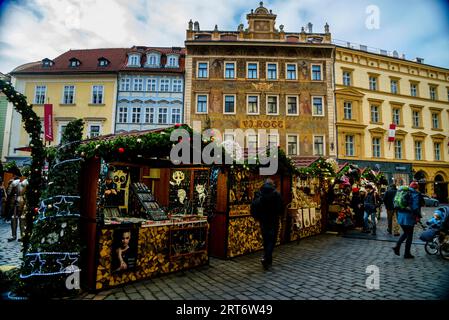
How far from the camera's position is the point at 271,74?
22375 mm

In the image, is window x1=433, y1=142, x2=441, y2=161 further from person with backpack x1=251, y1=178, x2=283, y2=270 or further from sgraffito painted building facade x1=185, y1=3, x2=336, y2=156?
person with backpack x1=251, y1=178, x2=283, y2=270

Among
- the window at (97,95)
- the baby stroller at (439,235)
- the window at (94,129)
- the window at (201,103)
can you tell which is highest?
the window at (97,95)

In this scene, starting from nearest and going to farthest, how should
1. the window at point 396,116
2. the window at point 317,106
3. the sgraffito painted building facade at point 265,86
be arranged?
the sgraffito painted building facade at point 265,86 < the window at point 317,106 < the window at point 396,116

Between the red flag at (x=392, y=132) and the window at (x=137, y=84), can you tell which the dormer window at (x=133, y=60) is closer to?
the window at (x=137, y=84)

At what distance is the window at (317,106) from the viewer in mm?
22172

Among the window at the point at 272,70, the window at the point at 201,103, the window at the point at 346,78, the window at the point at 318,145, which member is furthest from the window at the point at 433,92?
the window at the point at 201,103

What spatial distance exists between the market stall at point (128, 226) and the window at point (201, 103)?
15928 mm

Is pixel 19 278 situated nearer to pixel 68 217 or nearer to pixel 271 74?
pixel 68 217

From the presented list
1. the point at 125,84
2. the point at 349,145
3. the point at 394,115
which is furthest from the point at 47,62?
the point at 394,115

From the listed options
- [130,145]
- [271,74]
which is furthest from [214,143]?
[271,74]

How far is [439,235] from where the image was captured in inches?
243

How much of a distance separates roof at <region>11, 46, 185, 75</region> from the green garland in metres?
19.7

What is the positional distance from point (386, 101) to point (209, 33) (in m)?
17.0

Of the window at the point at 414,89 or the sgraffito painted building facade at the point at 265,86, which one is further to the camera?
the window at the point at 414,89
